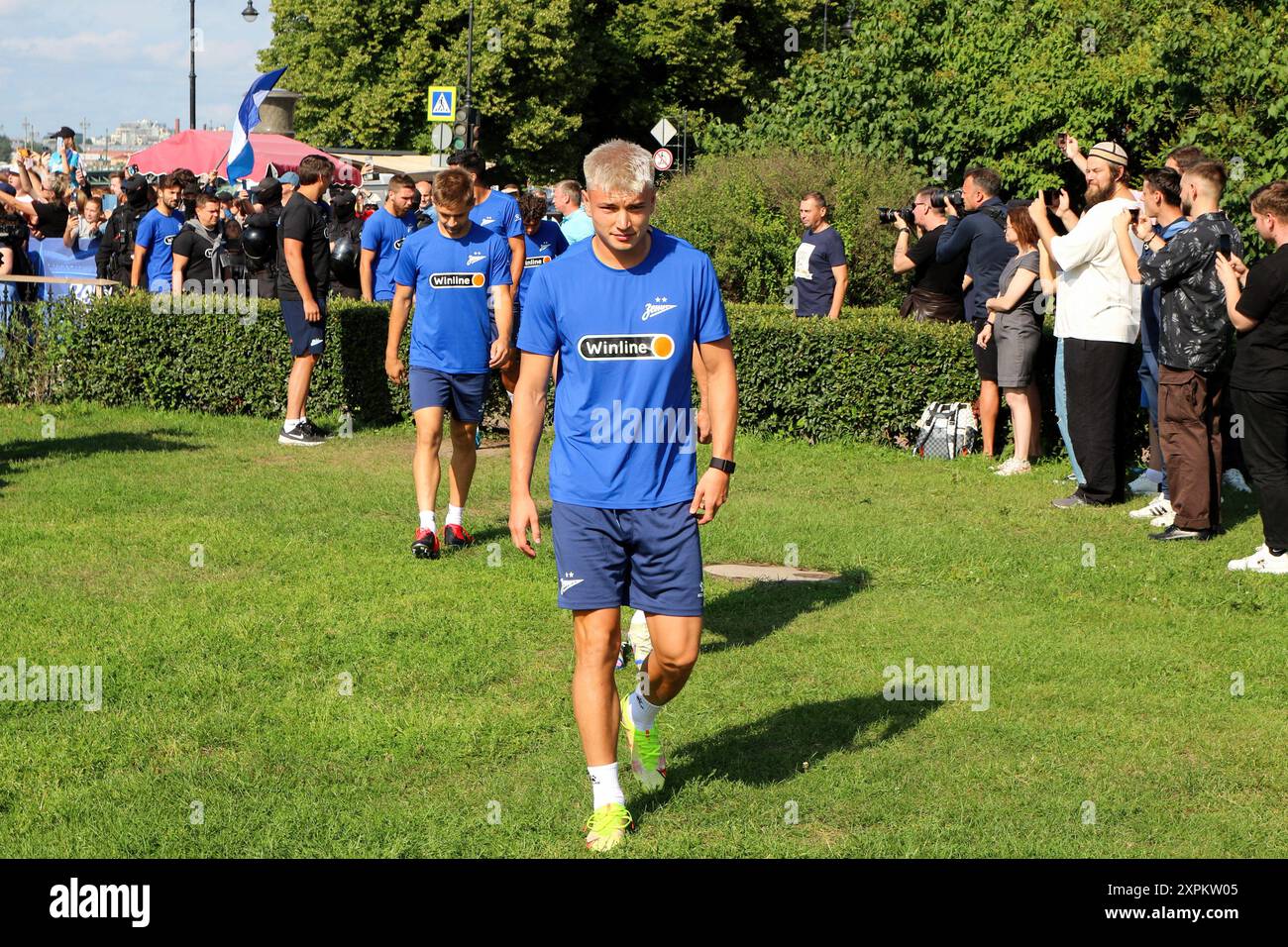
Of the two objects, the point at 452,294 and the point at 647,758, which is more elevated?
the point at 452,294

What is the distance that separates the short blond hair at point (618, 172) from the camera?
474cm

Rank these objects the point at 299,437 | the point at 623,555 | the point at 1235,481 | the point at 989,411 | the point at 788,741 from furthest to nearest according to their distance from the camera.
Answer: the point at 299,437 < the point at 989,411 < the point at 1235,481 < the point at 788,741 < the point at 623,555

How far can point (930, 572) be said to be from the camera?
28.6 ft

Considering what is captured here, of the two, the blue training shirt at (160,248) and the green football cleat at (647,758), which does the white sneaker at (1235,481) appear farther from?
the blue training shirt at (160,248)

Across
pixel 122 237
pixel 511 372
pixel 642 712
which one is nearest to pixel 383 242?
pixel 511 372

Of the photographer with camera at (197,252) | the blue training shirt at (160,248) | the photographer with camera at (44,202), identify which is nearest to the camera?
the photographer with camera at (197,252)

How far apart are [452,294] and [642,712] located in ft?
14.2

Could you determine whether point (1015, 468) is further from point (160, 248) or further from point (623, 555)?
point (160, 248)

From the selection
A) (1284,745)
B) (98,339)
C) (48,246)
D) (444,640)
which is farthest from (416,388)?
(48,246)

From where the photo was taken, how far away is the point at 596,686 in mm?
4934

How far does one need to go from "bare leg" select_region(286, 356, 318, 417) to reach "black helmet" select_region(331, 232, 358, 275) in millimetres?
3852

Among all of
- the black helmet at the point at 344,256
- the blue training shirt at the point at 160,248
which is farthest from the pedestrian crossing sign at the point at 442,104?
the blue training shirt at the point at 160,248

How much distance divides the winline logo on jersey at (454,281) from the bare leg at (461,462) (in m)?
0.81

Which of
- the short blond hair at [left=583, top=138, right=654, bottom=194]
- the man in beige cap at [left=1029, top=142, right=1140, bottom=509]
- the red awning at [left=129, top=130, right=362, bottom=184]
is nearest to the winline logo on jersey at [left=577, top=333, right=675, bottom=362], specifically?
the short blond hair at [left=583, top=138, right=654, bottom=194]
